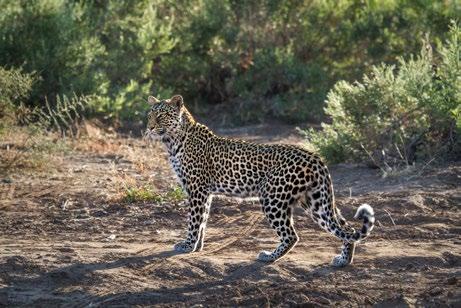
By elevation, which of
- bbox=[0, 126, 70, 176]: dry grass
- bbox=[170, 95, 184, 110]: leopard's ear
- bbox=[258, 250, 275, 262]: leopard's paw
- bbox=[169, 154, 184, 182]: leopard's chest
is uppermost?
bbox=[170, 95, 184, 110]: leopard's ear

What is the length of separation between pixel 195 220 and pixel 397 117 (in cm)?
550

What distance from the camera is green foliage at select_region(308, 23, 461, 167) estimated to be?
1380 centimetres

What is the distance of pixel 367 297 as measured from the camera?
336 inches

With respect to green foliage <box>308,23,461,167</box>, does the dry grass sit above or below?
below

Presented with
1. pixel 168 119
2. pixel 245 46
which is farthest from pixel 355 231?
pixel 245 46

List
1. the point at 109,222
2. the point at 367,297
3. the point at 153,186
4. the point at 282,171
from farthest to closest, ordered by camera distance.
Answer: the point at 153,186 < the point at 109,222 < the point at 282,171 < the point at 367,297

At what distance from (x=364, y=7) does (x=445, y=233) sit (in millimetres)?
10743

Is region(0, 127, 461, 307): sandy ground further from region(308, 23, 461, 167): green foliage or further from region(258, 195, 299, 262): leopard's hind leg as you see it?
region(308, 23, 461, 167): green foliage

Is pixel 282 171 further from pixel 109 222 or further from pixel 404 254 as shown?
pixel 109 222

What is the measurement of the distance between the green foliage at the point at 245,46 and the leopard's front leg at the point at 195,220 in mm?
8070

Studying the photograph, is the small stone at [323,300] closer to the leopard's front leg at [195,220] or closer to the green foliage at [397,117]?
the leopard's front leg at [195,220]

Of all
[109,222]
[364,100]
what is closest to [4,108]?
[109,222]

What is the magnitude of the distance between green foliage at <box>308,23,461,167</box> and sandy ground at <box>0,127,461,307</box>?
0.47 meters

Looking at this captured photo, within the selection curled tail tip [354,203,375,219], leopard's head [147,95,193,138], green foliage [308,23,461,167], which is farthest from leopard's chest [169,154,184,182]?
green foliage [308,23,461,167]
